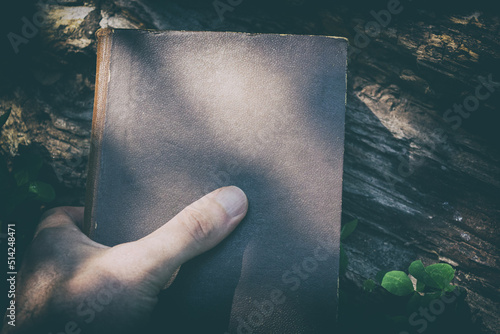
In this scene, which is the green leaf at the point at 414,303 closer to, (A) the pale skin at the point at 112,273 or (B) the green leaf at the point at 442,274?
(B) the green leaf at the point at 442,274

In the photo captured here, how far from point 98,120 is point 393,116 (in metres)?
1.19

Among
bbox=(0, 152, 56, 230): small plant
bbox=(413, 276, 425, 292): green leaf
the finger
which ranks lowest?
the finger

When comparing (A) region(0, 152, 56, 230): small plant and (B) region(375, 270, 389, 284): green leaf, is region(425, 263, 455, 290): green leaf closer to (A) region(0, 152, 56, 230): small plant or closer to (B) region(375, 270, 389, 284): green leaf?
(B) region(375, 270, 389, 284): green leaf

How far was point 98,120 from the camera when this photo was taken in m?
1.00

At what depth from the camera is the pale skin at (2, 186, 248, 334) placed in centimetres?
81

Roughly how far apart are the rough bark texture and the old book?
29cm

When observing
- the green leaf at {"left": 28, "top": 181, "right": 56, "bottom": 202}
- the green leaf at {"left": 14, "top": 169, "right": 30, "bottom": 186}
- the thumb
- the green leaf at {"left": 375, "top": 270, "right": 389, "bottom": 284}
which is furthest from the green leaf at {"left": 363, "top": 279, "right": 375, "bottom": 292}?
the green leaf at {"left": 14, "top": 169, "right": 30, "bottom": 186}

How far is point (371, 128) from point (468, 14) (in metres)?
0.55

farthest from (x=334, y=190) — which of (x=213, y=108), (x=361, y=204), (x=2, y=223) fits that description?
(x=2, y=223)

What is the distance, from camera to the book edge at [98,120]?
0.98 meters

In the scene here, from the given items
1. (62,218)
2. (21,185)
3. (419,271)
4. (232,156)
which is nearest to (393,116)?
(419,271)

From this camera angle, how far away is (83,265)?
2.83 ft

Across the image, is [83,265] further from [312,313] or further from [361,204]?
[361,204]

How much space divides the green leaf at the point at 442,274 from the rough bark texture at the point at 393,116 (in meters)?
0.14
